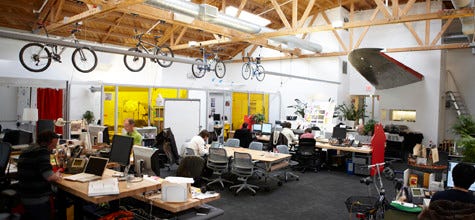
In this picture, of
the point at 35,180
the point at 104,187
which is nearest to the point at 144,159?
the point at 104,187

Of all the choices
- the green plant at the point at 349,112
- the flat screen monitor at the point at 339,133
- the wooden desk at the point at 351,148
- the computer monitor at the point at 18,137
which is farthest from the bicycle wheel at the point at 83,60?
the green plant at the point at 349,112

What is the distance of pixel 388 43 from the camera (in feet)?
43.1

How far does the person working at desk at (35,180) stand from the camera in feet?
10.9

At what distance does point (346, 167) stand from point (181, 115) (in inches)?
202

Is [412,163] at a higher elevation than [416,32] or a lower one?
lower

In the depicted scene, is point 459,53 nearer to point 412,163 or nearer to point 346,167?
point 346,167

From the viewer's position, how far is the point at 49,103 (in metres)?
8.02

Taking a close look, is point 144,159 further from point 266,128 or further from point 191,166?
point 266,128

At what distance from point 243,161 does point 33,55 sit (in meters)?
5.35

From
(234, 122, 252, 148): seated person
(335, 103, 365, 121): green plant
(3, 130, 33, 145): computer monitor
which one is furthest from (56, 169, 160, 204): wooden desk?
(335, 103, 365, 121): green plant

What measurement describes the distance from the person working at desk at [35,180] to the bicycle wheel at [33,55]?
15.6 feet

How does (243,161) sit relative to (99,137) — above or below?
below

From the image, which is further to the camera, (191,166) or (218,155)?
(218,155)

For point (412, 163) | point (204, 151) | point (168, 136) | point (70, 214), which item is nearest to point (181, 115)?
point (168, 136)
